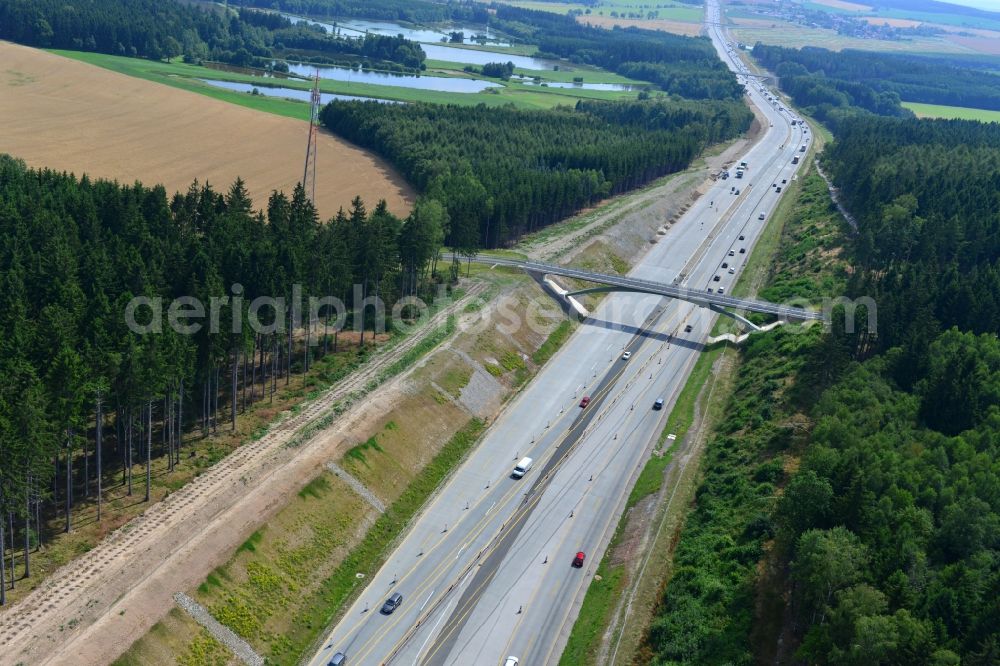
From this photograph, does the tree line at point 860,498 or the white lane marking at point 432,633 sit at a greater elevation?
the tree line at point 860,498

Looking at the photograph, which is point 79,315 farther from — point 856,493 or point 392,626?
point 856,493

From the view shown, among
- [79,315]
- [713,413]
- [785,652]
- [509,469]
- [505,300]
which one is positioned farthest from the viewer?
[505,300]

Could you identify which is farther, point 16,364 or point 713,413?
point 713,413

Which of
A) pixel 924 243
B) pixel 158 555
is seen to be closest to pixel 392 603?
pixel 158 555

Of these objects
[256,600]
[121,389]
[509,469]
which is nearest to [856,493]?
[509,469]

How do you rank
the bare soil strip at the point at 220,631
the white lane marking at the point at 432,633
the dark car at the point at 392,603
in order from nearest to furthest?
1. the bare soil strip at the point at 220,631
2. the white lane marking at the point at 432,633
3. the dark car at the point at 392,603

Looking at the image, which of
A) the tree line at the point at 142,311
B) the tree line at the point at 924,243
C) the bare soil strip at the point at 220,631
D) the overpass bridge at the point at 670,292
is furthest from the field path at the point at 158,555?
the tree line at the point at 924,243

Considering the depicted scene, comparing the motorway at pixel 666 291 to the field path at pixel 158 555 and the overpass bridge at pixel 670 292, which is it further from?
the field path at pixel 158 555

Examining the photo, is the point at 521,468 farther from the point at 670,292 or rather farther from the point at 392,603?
the point at 670,292
